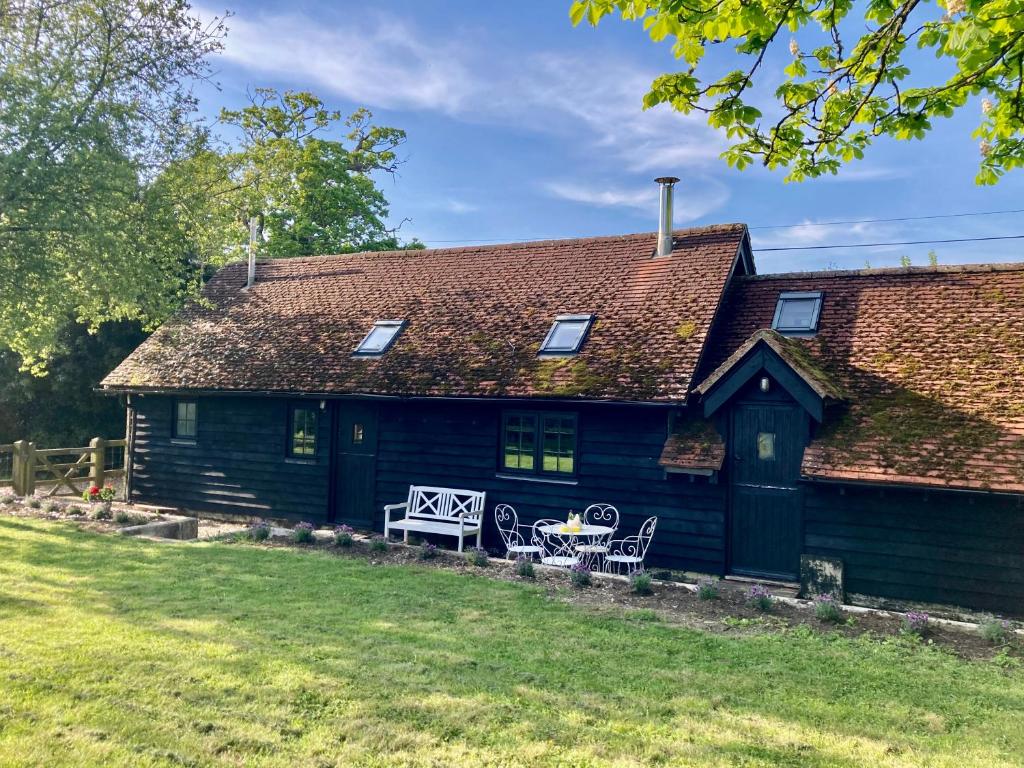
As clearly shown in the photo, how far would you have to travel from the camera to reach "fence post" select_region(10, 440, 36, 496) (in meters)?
18.9

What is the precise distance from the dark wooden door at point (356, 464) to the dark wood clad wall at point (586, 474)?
0.28 metres

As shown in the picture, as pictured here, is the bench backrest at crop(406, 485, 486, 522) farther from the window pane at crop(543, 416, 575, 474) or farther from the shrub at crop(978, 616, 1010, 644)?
the shrub at crop(978, 616, 1010, 644)

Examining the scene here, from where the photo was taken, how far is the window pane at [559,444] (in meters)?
13.6

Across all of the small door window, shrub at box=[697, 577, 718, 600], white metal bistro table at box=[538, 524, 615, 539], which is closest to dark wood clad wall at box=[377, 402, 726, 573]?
white metal bistro table at box=[538, 524, 615, 539]

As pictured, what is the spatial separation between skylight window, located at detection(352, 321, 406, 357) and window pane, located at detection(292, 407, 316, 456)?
68.0 inches

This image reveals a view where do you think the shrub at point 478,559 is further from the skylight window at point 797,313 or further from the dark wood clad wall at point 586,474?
the skylight window at point 797,313

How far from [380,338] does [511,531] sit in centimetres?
555

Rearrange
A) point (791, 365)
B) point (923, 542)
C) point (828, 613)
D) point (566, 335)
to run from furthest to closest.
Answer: point (566, 335) → point (791, 365) → point (923, 542) → point (828, 613)

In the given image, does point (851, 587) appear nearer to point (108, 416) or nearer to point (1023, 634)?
point (1023, 634)

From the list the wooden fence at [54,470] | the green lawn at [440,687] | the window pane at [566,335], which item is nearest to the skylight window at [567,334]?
the window pane at [566,335]

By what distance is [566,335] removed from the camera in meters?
14.9

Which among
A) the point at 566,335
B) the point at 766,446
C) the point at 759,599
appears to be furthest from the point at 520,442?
the point at 759,599

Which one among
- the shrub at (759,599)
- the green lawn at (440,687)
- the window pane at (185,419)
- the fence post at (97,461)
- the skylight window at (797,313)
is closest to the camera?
the green lawn at (440,687)

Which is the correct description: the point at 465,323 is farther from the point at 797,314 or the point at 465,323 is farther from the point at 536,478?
the point at 797,314
